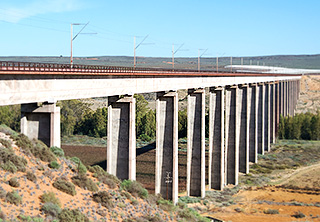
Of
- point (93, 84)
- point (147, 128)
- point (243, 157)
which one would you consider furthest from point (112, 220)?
point (147, 128)

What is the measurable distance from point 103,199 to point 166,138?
1704 cm

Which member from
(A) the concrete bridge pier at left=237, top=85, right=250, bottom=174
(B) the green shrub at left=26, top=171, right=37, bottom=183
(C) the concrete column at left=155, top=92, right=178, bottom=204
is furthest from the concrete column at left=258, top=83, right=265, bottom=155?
(B) the green shrub at left=26, top=171, right=37, bottom=183

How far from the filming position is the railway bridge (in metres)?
23.6

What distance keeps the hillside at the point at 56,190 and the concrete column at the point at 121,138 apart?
312cm

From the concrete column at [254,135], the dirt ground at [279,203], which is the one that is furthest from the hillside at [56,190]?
the concrete column at [254,135]

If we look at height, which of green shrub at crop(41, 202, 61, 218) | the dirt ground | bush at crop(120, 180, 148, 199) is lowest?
the dirt ground

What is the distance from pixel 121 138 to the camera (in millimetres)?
31703

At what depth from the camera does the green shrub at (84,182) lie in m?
23.7

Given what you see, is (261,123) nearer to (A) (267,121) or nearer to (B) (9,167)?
(A) (267,121)

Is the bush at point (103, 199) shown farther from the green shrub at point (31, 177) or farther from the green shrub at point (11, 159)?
the green shrub at point (11, 159)

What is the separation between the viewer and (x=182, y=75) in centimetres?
4256

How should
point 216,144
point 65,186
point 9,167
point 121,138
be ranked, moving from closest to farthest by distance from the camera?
point 9,167, point 65,186, point 121,138, point 216,144

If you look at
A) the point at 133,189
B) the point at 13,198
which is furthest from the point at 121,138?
the point at 13,198

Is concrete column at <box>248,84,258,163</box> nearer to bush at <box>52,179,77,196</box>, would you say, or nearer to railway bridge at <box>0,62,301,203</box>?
railway bridge at <box>0,62,301,203</box>
